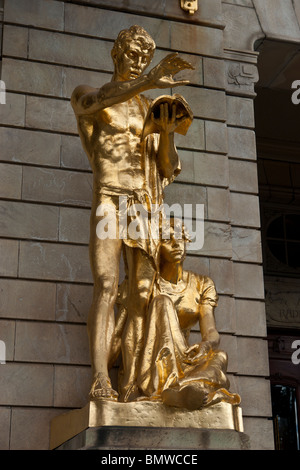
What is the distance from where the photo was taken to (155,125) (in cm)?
685

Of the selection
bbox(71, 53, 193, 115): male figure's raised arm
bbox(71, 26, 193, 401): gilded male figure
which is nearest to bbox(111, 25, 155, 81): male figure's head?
bbox(71, 26, 193, 401): gilded male figure

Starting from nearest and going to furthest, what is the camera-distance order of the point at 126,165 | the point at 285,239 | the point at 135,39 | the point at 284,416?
the point at 126,165 < the point at 135,39 < the point at 284,416 < the point at 285,239

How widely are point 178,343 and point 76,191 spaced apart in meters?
2.25

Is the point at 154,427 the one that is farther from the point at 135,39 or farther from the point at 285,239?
the point at 285,239

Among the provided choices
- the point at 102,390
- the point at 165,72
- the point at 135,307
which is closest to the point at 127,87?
the point at 165,72

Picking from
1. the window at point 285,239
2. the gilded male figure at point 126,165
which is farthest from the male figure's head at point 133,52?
the window at point 285,239

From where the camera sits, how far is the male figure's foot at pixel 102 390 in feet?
19.8

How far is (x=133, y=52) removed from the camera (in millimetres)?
7105

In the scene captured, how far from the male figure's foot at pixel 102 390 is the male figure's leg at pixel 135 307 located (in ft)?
1.09

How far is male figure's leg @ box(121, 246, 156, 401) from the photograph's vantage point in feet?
21.4

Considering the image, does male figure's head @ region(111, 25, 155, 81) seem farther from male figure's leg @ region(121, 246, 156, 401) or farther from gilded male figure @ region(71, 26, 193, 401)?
male figure's leg @ region(121, 246, 156, 401)

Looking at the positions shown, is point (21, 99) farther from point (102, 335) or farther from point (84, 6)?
point (102, 335)
